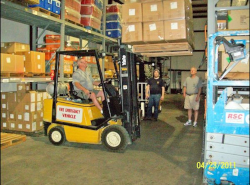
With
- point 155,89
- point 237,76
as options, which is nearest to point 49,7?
point 155,89

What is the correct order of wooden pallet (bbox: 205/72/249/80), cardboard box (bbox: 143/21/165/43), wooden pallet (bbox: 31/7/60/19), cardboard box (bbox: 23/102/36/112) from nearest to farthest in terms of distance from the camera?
wooden pallet (bbox: 205/72/249/80) → cardboard box (bbox: 143/21/165/43) → wooden pallet (bbox: 31/7/60/19) → cardboard box (bbox: 23/102/36/112)

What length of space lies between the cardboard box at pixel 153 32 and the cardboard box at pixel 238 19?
4.89 ft

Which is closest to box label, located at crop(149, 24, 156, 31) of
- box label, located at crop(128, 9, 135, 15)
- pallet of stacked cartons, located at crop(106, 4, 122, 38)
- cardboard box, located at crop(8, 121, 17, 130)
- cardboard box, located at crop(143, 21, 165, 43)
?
cardboard box, located at crop(143, 21, 165, 43)

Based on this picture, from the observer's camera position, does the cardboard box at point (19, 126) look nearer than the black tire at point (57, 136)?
No

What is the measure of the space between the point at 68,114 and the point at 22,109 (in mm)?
1864

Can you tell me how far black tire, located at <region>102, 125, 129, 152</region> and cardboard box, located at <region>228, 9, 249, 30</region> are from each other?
2765 mm

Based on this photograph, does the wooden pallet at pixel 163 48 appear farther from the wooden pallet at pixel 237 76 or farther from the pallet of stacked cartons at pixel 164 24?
the wooden pallet at pixel 237 76

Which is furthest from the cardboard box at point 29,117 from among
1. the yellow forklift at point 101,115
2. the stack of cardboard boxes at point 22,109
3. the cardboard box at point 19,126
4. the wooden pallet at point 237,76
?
the wooden pallet at point 237,76

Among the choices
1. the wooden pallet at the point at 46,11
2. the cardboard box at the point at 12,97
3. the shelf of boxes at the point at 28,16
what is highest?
the wooden pallet at the point at 46,11

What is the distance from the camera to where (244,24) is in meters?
3.55

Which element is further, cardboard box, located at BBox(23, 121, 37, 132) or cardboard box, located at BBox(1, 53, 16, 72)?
cardboard box, located at BBox(23, 121, 37, 132)

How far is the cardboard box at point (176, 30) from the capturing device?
476 centimetres

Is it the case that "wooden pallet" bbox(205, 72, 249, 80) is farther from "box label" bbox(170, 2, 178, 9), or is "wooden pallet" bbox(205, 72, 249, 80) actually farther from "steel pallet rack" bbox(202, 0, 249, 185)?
"box label" bbox(170, 2, 178, 9)

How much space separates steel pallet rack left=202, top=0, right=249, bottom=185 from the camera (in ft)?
9.83
